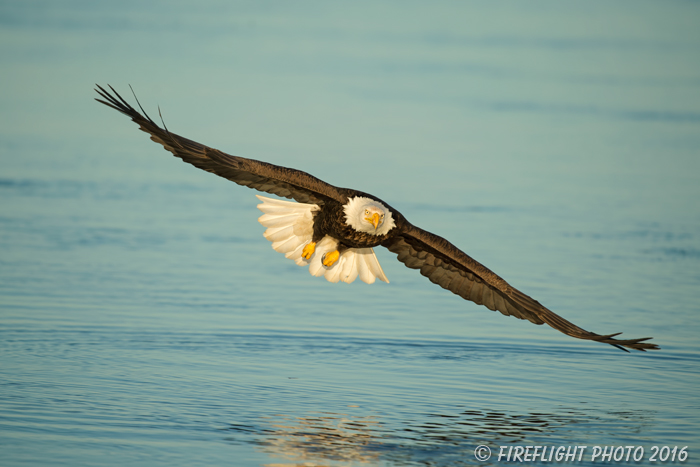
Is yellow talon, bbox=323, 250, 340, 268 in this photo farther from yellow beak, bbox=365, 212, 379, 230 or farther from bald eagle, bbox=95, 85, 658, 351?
yellow beak, bbox=365, 212, 379, 230

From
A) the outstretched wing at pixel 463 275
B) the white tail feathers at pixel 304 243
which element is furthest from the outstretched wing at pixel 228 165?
the outstretched wing at pixel 463 275

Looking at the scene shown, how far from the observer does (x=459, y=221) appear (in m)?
14.1

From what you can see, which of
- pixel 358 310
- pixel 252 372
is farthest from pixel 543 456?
pixel 358 310

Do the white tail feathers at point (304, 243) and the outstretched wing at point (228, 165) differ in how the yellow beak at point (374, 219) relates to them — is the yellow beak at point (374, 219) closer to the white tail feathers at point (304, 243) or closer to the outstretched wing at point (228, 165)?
the outstretched wing at point (228, 165)

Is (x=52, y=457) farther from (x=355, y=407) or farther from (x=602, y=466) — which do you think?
(x=602, y=466)

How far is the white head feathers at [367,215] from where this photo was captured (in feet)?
27.4

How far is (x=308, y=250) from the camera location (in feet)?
29.7

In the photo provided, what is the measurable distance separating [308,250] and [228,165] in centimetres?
152

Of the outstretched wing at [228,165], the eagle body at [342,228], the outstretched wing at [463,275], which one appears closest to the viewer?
the outstretched wing at [228,165]

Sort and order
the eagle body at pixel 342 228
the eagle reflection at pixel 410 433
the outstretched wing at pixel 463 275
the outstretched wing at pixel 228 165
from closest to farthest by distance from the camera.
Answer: the eagle reflection at pixel 410 433 < the outstretched wing at pixel 228 165 < the outstretched wing at pixel 463 275 < the eagle body at pixel 342 228

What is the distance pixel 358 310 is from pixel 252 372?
8.33 ft

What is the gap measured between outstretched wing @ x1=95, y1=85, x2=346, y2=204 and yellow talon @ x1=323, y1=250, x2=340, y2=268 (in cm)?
74

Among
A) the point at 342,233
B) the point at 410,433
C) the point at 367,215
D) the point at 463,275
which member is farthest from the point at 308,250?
the point at 410,433

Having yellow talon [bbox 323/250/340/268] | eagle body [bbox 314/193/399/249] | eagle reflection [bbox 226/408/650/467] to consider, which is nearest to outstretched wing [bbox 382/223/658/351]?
eagle body [bbox 314/193/399/249]
